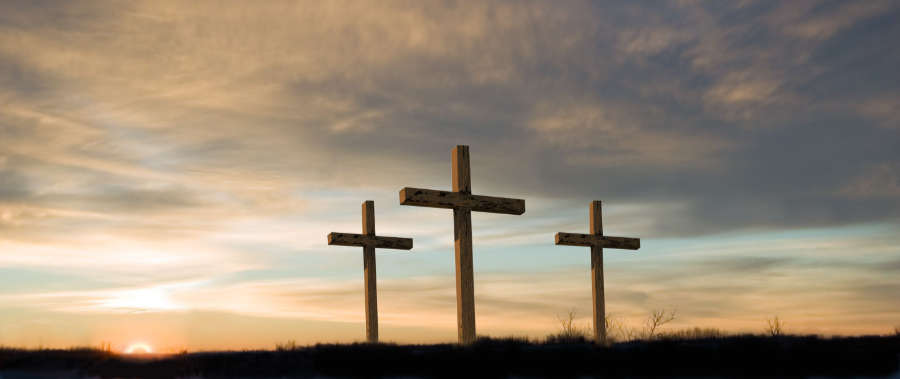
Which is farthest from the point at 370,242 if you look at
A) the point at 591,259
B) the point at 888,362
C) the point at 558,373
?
the point at 888,362

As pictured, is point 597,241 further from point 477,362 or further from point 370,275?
point 477,362

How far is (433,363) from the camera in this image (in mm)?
11641

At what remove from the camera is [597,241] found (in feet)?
69.5

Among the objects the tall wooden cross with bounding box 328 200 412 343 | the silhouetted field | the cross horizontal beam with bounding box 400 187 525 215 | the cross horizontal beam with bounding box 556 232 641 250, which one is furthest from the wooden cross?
the silhouetted field

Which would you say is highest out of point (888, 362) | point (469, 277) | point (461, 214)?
point (461, 214)

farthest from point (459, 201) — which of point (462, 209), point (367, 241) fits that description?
point (367, 241)

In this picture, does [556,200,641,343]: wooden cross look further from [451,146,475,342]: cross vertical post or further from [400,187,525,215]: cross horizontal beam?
[451,146,475,342]: cross vertical post

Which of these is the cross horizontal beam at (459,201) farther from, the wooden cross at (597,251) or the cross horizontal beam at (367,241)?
the cross horizontal beam at (367,241)

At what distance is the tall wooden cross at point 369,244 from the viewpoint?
21.7 metres

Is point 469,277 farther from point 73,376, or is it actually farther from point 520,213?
point 73,376

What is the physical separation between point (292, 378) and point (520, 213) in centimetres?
721

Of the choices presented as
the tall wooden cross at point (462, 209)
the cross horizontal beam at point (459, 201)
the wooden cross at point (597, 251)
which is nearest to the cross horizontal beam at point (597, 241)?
the wooden cross at point (597, 251)

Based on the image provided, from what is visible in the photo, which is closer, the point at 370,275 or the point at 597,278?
the point at 597,278

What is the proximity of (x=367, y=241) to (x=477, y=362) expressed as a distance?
34.8 feet
